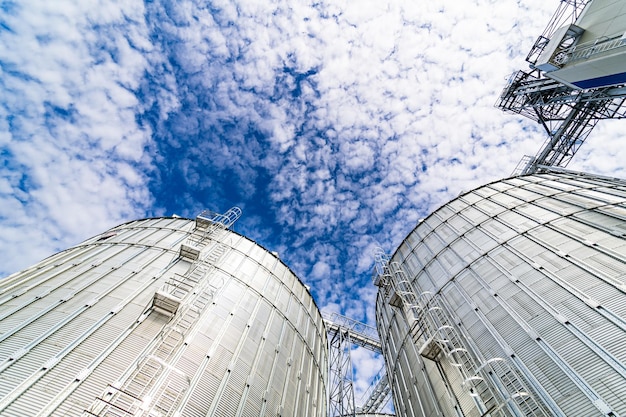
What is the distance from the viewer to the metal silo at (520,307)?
23.0ft

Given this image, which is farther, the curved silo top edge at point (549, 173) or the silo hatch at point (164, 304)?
the curved silo top edge at point (549, 173)

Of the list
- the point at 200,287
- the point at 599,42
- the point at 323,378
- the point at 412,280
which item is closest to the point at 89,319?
the point at 200,287

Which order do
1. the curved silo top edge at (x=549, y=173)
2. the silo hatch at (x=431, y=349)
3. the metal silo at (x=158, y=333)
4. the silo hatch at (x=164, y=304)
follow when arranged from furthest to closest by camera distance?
the curved silo top edge at (x=549, y=173), the silo hatch at (x=431, y=349), the silo hatch at (x=164, y=304), the metal silo at (x=158, y=333)

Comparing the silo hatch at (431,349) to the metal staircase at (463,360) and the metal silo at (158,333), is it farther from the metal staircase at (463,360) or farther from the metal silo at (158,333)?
the metal silo at (158,333)

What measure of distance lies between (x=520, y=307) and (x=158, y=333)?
1077 centimetres

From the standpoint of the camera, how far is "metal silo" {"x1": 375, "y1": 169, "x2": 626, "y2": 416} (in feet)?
23.0

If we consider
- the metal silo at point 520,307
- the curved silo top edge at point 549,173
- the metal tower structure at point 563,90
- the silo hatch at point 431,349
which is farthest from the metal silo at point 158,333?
the metal tower structure at point 563,90

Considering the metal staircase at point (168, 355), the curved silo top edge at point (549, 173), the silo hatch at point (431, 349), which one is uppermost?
the curved silo top edge at point (549, 173)

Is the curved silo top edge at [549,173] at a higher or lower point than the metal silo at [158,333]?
higher

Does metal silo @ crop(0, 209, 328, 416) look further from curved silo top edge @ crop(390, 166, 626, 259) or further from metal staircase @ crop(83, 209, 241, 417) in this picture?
curved silo top edge @ crop(390, 166, 626, 259)

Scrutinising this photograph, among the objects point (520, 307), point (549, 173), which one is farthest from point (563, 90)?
point (520, 307)

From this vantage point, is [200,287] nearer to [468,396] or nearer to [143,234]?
[143,234]

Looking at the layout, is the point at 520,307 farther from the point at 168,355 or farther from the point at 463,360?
the point at 168,355

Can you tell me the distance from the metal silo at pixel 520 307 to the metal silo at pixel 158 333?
5.29m
